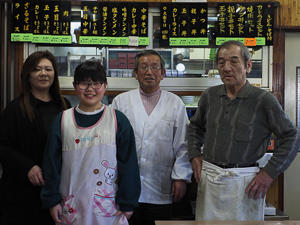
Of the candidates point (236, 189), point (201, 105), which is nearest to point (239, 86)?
point (201, 105)

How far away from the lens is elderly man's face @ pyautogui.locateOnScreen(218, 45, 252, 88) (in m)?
1.86

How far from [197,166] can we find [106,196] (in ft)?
2.08

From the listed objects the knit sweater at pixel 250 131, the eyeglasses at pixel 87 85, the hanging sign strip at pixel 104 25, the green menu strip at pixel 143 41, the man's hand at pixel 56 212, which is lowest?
the man's hand at pixel 56 212

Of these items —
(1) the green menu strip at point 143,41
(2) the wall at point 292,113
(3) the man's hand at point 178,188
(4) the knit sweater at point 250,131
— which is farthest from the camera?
(2) the wall at point 292,113

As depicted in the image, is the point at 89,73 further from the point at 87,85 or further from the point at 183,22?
the point at 183,22

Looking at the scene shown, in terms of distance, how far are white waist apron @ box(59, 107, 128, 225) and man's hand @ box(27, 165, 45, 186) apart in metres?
0.20

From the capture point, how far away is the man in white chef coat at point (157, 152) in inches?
83.0

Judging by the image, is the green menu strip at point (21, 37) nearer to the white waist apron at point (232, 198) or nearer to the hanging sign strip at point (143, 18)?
the hanging sign strip at point (143, 18)

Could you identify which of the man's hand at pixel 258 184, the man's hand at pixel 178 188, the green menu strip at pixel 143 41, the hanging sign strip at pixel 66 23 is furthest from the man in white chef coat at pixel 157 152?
the hanging sign strip at pixel 66 23

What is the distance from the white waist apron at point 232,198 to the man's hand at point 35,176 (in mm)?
970

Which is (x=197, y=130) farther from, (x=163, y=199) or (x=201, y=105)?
(x=163, y=199)

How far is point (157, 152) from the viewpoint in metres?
2.12

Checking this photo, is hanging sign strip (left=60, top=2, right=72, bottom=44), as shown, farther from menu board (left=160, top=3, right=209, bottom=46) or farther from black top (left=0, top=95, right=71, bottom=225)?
black top (left=0, top=95, right=71, bottom=225)

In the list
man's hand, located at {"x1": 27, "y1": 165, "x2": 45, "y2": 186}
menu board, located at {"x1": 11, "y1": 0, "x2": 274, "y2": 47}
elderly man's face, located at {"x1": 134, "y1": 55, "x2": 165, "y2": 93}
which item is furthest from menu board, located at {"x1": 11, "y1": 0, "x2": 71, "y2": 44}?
man's hand, located at {"x1": 27, "y1": 165, "x2": 45, "y2": 186}
